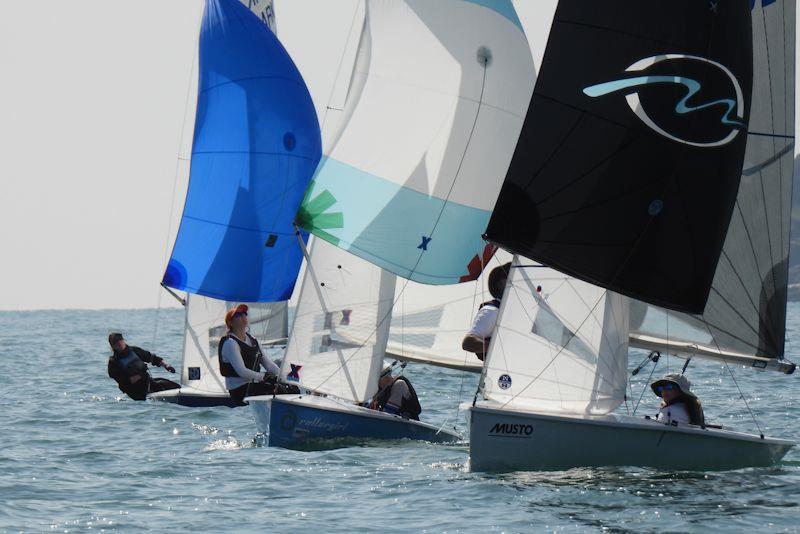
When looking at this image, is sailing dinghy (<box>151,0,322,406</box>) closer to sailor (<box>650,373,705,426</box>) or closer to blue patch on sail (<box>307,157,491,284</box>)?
blue patch on sail (<box>307,157,491,284</box>)

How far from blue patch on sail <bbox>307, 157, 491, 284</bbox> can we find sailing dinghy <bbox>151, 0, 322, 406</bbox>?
402 centimetres

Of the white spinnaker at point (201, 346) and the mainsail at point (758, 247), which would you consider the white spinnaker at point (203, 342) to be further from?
the mainsail at point (758, 247)

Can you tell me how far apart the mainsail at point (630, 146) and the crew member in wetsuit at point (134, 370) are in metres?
8.79

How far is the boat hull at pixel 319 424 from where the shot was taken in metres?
14.5

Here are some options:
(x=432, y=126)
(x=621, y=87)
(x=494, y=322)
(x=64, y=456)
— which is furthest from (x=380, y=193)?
(x=64, y=456)

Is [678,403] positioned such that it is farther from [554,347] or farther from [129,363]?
[129,363]

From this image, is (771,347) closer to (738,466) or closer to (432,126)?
(738,466)

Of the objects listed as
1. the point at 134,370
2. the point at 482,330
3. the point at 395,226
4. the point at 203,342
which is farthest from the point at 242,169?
the point at 482,330

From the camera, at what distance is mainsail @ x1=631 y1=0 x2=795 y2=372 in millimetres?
13672

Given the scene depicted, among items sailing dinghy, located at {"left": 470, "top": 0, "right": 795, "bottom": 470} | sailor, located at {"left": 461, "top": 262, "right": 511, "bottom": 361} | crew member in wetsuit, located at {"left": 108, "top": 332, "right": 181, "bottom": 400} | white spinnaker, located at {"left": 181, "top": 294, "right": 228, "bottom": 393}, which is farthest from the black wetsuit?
sailing dinghy, located at {"left": 470, "top": 0, "right": 795, "bottom": 470}

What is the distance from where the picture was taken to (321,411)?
14555 mm

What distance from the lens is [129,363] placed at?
64.8 ft

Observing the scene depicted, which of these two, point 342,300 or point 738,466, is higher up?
point 342,300

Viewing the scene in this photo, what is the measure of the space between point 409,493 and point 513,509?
1.21m
